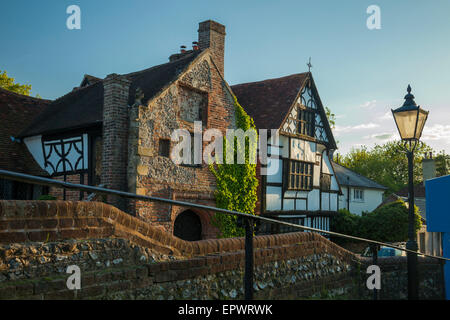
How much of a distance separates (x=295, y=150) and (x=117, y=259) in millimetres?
14286

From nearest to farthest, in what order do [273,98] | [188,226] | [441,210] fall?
[441,210] → [188,226] → [273,98]

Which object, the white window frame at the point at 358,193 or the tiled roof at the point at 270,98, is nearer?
the tiled roof at the point at 270,98

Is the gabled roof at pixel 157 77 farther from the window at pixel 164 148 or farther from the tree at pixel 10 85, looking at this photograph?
the tree at pixel 10 85

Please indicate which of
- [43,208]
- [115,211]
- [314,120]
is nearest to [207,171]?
[314,120]

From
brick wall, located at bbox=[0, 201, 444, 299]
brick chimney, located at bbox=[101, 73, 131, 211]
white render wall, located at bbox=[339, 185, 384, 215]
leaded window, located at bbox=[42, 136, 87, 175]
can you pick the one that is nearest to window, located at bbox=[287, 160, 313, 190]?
brick chimney, located at bbox=[101, 73, 131, 211]

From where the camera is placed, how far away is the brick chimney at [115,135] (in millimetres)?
12297

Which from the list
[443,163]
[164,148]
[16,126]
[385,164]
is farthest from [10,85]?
[443,163]

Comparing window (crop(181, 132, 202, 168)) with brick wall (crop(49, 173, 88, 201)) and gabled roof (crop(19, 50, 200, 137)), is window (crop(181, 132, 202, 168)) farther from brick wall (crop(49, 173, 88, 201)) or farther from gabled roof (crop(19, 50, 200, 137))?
brick wall (crop(49, 173, 88, 201))

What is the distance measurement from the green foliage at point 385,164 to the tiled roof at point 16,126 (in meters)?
44.4

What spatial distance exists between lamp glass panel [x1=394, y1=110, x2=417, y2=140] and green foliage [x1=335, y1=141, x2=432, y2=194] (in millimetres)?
48488

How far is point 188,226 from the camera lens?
14672 millimetres

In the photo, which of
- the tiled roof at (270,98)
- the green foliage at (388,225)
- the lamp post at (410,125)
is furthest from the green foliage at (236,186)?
the green foliage at (388,225)

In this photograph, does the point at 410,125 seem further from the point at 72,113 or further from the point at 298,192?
the point at 72,113
